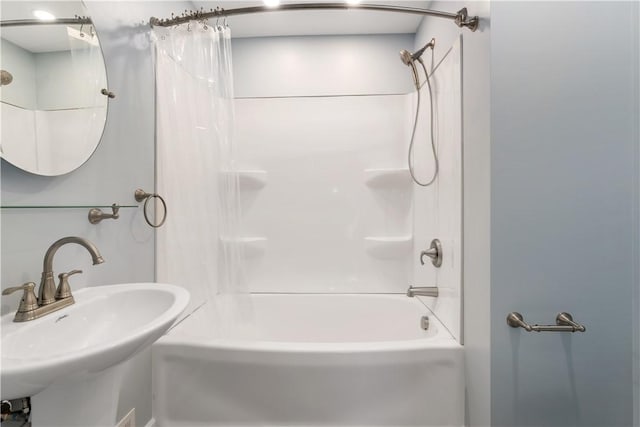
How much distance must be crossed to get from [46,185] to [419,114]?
196 centimetres

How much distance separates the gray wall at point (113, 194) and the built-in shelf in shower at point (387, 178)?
1414 millimetres

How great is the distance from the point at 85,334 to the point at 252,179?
4.68 ft

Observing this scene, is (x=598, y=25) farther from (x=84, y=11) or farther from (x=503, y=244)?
(x=84, y=11)

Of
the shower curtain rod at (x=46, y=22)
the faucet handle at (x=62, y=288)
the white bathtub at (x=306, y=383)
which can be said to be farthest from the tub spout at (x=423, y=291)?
the shower curtain rod at (x=46, y=22)

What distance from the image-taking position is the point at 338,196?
7.33 ft

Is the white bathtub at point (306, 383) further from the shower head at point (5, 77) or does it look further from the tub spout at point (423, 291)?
the shower head at point (5, 77)

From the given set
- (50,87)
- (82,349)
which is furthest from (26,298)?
(50,87)

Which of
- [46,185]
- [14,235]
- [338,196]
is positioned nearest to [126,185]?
[46,185]

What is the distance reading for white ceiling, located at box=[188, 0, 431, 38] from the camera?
189 cm

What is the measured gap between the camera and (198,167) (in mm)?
1556

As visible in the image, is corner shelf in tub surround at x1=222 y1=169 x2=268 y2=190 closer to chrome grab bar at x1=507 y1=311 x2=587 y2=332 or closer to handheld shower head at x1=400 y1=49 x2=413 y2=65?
handheld shower head at x1=400 y1=49 x2=413 y2=65

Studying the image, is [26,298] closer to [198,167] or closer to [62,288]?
[62,288]

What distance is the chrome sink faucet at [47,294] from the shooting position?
2.64 ft

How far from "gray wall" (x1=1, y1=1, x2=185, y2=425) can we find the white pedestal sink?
0.50 feet
